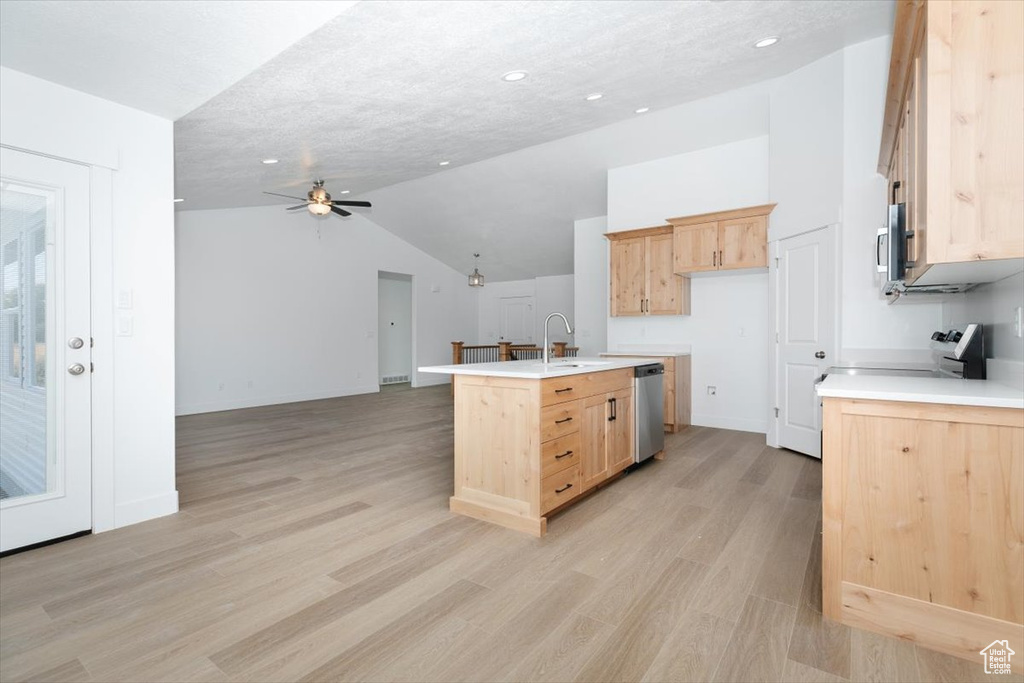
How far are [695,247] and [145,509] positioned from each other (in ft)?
17.8

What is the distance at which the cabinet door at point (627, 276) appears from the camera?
607 centimetres

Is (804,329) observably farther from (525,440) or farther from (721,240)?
(525,440)

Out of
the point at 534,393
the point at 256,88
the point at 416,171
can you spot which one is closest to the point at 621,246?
the point at 416,171

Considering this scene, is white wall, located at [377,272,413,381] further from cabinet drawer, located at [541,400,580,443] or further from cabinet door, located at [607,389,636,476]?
cabinet drawer, located at [541,400,580,443]

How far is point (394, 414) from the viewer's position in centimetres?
718

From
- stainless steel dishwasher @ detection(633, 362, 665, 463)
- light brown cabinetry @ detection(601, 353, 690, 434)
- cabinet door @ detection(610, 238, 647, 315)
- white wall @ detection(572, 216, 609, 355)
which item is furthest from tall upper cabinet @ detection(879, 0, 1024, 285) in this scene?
white wall @ detection(572, 216, 609, 355)

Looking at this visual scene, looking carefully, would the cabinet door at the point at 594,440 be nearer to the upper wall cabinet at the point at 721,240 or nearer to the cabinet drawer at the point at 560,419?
the cabinet drawer at the point at 560,419

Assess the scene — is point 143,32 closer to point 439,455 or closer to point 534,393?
point 534,393

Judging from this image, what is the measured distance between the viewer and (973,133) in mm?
1625

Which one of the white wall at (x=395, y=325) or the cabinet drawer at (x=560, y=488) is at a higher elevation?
the white wall at (x=395, y=325)

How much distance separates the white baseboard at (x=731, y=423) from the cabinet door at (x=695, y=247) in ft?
5.97

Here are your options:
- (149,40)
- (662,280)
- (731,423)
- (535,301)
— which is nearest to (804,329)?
(731,423)

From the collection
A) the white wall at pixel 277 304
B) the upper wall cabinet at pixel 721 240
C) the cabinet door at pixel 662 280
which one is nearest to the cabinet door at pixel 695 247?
the upper wall cabinet at pixel 721 240

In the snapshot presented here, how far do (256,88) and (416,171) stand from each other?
3087mm
